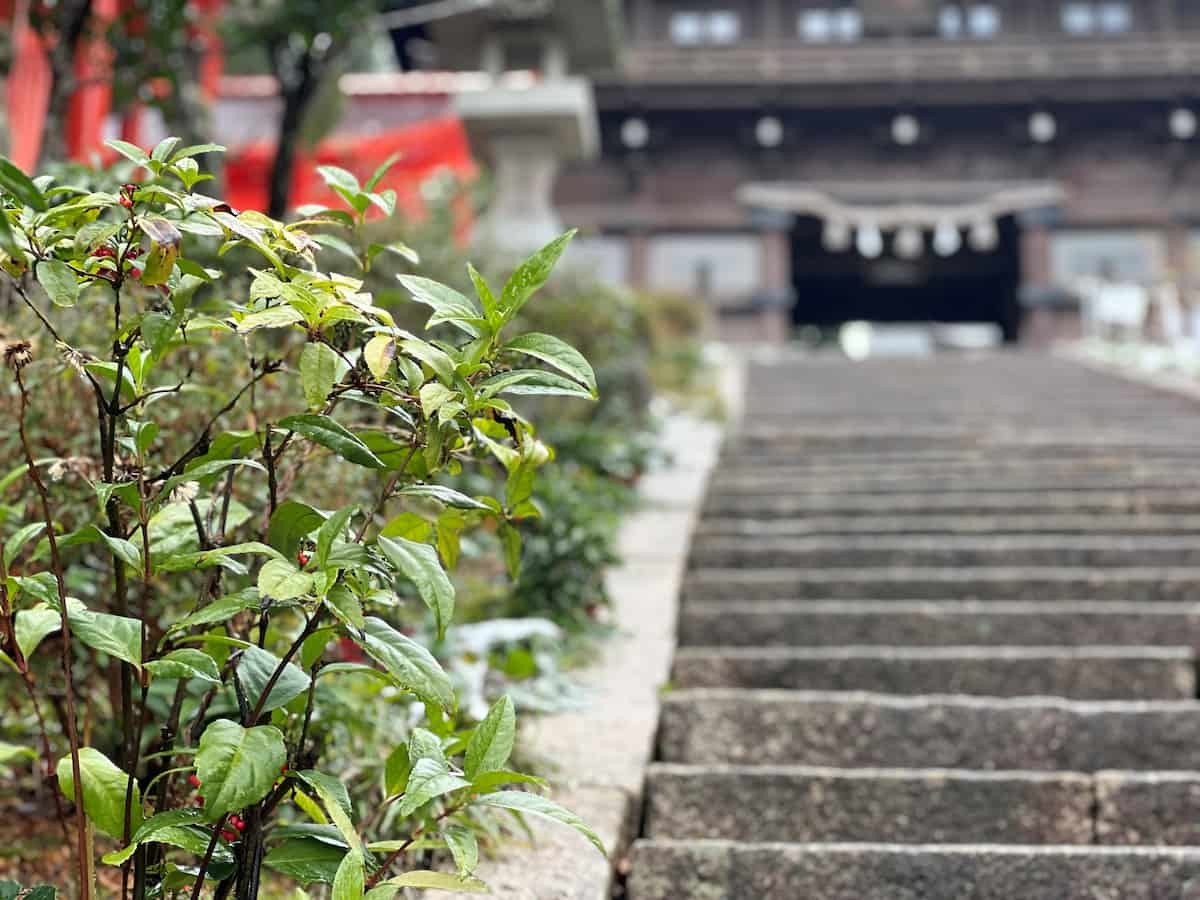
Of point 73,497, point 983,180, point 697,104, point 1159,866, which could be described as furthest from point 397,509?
point 983,180

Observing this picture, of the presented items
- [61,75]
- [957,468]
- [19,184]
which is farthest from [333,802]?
[957,468]

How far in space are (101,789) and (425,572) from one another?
46cm

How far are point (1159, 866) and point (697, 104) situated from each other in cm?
1484

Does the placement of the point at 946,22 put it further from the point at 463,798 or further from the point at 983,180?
the point at 463,798

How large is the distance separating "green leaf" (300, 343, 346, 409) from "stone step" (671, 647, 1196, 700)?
2.20 metres

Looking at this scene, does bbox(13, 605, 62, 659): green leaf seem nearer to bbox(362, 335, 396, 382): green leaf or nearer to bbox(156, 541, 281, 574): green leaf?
bbox(156, 541, 281, 574): green leaf

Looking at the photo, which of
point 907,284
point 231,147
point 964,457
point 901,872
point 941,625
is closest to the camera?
point 901,872

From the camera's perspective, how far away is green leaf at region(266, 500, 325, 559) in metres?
1.41

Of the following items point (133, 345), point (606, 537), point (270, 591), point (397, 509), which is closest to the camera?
point (270, 591)

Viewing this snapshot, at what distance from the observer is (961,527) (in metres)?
4.77

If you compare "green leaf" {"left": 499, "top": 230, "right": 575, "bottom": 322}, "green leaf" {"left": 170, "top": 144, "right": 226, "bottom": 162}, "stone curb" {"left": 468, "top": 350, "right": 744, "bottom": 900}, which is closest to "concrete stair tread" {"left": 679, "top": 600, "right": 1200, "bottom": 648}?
"stone curb" {"left": 468, "top": 350, "right": 744, "bottom": 900}

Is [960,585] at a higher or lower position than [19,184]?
lower

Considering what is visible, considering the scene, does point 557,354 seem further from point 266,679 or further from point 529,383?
point 266,679

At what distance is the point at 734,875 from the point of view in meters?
2.26
